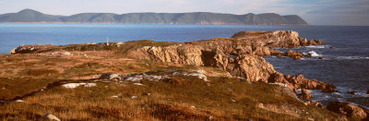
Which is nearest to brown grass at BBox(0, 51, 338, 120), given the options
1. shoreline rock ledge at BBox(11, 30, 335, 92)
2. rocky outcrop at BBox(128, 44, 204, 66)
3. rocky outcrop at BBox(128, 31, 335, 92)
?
rocky outcrop at BBox(128, 44, 204, 66)

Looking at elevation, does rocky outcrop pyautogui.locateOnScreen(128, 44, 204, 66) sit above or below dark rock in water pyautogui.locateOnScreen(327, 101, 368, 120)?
above

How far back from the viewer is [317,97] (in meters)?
50.0

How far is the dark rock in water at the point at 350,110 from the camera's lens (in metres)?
34.2

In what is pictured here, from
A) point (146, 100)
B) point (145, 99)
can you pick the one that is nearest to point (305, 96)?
point (145, 99)

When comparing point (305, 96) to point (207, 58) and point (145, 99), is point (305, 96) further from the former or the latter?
point (145, 99)

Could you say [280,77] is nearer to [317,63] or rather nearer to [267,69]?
[267,69]

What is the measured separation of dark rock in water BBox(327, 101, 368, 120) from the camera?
34169mm

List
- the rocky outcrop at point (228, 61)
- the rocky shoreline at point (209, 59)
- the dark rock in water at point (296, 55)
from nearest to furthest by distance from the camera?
the rocky shoreline at point (209, 59), the rocky outcrop at point (228, 61), the dark rock in water at point (296, 55)

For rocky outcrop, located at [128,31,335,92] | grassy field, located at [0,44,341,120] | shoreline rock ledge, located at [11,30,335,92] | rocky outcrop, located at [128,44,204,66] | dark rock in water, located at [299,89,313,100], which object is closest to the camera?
grassy field, located at [0,44,341,120]

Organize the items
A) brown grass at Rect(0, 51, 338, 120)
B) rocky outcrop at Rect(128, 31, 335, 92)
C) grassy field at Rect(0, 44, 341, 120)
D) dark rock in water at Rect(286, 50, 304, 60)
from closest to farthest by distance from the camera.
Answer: brown grass at Rect(0, 51, 338, 120), grassy field at Rect(0, 44, 341, 120), rocky outcrop at Rect(128, 31, 335, 92), dark rock in water at Rect(286, 50, 304, 60)

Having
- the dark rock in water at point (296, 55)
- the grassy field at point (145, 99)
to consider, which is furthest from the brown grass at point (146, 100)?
the dark rock in water at point (296, 55)

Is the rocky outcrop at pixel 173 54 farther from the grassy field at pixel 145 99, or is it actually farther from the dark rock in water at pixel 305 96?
the dark rock in water at pixel 305 96

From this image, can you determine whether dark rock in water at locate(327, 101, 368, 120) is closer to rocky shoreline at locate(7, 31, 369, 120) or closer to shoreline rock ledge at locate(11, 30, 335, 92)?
rocky shoreline at locate(7, 31, 369, 120)

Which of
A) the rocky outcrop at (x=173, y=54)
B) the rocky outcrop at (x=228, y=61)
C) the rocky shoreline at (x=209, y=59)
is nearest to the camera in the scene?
the rocky shoreline at (x=209, y=59)
